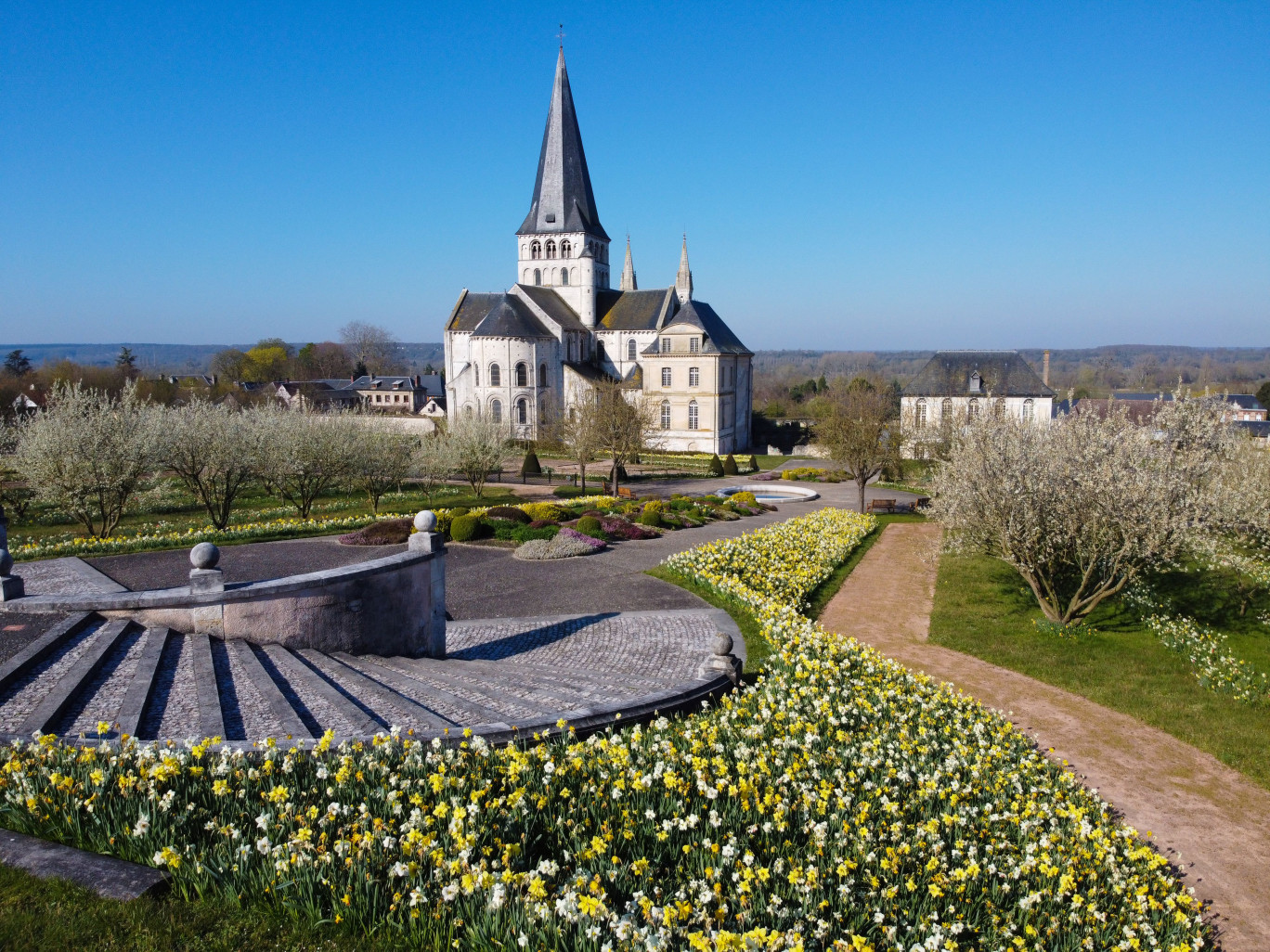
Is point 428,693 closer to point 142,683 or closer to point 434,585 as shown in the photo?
point 142,683

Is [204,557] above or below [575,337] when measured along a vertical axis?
below

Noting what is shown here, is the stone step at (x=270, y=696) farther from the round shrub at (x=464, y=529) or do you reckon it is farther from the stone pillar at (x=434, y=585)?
the round shrub at (x=464, y=529)

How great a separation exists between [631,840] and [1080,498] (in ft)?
40.3

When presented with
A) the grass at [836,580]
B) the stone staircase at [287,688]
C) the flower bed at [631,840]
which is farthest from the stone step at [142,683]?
the grass at [836,580]

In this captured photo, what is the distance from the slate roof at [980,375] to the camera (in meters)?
54.4

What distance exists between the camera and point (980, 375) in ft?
182

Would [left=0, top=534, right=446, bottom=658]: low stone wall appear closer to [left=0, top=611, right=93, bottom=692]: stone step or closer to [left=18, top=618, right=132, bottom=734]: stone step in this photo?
[left=0, top=611, right=93, bottom=692]: stone step

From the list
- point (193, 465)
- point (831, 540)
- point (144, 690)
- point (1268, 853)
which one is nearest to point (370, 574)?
point (144, 690)

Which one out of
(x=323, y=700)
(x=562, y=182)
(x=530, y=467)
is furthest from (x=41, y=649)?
(x=562, y=182)

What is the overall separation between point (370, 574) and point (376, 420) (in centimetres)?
2407

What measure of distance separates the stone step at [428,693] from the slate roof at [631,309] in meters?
49.5

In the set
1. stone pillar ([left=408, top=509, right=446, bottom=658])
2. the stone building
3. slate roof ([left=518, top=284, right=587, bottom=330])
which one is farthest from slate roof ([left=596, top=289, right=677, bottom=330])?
stone pillar ([left=408, top=509, right=446, bottom=658])

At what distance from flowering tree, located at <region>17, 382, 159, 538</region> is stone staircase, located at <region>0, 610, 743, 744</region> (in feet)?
46.1

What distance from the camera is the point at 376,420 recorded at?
33844 mm
